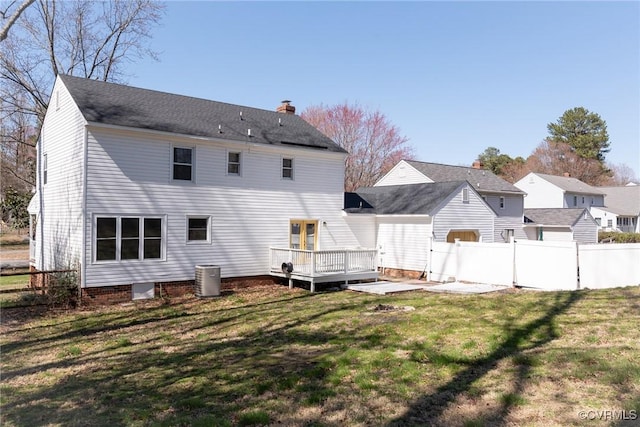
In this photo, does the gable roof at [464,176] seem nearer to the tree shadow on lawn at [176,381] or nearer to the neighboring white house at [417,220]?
the neighboring white house at [417,220]

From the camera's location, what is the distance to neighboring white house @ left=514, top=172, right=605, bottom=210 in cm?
4534

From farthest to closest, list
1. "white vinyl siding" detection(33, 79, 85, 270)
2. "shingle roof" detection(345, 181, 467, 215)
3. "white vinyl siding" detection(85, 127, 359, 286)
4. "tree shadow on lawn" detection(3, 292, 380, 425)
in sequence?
"shingle roof" detection(345, 181, 467, 215) < "white vinyl siding" detection(33, 79, 85, 270) < "white vinyl siding" detection(85, 127, 359, 286) < "tree shadow on lawn" detection(3, 292, 380, 425)

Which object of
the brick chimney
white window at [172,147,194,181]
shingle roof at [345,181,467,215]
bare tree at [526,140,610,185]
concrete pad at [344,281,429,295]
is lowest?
concrete pad at [344,281,429,295]

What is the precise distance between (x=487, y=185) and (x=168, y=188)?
22.9 m

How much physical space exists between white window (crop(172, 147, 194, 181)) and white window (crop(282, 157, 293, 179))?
3.66 meters

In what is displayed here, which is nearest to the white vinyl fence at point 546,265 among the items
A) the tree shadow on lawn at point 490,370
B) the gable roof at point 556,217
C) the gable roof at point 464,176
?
the tree shadow on lawn at point 490,370

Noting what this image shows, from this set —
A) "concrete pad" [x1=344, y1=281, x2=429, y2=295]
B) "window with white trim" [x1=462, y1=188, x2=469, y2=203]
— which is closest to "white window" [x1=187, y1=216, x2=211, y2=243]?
"concrete pad" [x1=344, y1=281, x2=429, y2=295]

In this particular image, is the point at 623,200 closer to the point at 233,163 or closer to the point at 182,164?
the point at 233,163

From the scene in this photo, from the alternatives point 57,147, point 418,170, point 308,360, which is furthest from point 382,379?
point 418,170

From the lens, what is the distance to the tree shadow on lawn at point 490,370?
197 inches

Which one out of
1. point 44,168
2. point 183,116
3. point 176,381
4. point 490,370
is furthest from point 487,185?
point 176,381

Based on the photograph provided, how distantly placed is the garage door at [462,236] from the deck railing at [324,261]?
185 inches

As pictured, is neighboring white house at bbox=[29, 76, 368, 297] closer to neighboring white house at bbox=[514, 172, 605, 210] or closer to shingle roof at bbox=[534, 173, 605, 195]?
neighboring white house at bbox=[514, 172, 605, 210]

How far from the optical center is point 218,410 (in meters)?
5.41
